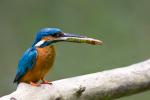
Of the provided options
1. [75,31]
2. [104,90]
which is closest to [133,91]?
[104,90]

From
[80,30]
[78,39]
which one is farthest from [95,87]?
[80,30]

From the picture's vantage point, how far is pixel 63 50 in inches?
131

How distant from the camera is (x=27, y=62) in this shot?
1773mm

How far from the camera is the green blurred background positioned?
10.7 feet

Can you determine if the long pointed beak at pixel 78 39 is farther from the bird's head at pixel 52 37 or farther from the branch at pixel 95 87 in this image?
the branch at pixel 95 87

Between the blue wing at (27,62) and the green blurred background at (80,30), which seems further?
the green blurred background at (80,30)

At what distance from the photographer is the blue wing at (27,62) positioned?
1.76 metres

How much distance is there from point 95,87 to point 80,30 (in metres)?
1.51

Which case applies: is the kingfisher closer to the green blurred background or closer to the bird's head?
the bird's head

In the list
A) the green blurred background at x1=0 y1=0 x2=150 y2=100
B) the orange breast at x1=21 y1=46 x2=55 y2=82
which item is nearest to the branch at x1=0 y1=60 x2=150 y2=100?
the orange breast at x1=21 y1=46 x2=55 y2=82

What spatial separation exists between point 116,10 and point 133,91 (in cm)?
151

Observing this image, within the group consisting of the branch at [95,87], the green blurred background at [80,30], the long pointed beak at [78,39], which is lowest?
the green blurred background at [80,30]

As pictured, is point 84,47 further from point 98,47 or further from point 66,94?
point 66,94

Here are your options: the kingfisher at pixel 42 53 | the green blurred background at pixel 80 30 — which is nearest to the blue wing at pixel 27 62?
the kingfisher at pixel 42 53
